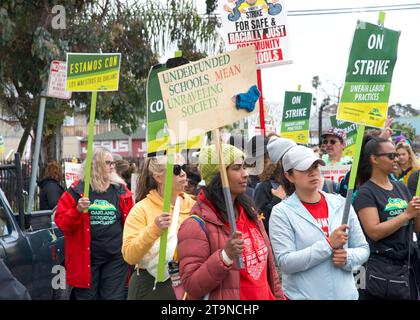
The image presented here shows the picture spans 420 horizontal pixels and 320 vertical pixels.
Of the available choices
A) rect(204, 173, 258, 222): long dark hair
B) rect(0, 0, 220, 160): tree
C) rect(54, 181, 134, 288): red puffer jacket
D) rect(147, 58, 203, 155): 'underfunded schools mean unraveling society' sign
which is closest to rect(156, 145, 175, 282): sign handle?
rect(147, 58, 203, 155): 'underfunded schools mean unraveling society' sign

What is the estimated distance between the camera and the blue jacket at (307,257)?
4660 millimetres

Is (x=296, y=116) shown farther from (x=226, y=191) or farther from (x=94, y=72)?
(x=226, y=191)

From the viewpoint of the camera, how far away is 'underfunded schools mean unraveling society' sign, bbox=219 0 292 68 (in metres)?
7.64

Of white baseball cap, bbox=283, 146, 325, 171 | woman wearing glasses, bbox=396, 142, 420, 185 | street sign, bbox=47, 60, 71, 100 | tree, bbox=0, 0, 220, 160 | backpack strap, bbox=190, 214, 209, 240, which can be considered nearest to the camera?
backpack strap, bbox=190, 214, 209, 240

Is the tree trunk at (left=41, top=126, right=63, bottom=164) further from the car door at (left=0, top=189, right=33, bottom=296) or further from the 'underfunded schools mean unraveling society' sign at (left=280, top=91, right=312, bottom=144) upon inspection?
the car door at (left=0, top=189, right=33, bottom=296)

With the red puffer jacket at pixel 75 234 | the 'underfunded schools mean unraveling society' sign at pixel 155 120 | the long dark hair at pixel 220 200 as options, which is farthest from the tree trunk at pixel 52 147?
the long dark hair at pixel 220 200

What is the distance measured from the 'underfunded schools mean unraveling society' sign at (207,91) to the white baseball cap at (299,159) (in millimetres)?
594

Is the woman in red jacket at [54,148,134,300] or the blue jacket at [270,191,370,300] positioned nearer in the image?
the blue jacket at [270,191,370,300]

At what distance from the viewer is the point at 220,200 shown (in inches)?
173

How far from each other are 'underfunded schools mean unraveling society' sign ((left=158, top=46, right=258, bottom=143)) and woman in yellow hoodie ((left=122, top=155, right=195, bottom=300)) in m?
0.97
